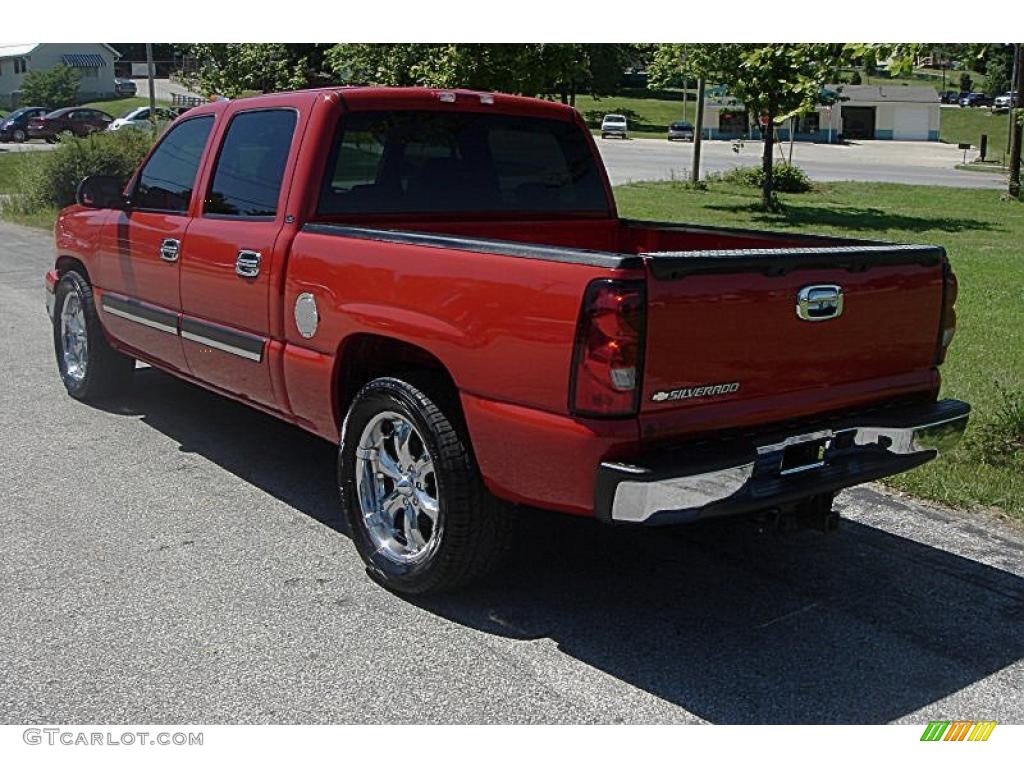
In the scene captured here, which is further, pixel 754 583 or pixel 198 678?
pixel 754 583

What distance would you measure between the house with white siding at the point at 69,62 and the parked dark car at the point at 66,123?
3135 centimetres

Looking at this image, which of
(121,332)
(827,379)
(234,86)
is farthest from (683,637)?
(234,86)

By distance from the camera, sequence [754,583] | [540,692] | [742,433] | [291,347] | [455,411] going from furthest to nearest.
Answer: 1. [291,347]
2. [754,583]
3. [455,411]
4. [742,433]
5. [540,692]

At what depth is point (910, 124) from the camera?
81.8 metres

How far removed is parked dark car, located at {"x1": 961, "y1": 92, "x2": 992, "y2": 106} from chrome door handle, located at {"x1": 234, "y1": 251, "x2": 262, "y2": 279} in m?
107

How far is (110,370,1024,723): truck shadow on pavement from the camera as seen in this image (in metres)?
3.98

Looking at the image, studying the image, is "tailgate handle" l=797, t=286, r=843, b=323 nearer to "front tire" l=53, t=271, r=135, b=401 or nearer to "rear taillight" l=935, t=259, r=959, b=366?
"rear taillight" l=935, t=259, r=959, b=366

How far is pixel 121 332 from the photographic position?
709cm

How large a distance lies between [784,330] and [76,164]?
1985 cm

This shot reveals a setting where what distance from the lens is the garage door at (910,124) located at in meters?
81.2

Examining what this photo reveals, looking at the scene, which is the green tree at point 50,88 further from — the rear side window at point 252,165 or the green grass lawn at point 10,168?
the rear side window at point 252,165

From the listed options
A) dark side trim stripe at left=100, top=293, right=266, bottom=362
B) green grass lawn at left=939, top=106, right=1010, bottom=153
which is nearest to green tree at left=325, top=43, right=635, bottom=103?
dark side trim stripe at left=100, top=293, right=266, bottom=362

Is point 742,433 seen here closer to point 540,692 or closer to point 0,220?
point 540,692

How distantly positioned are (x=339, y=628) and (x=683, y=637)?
125cm
